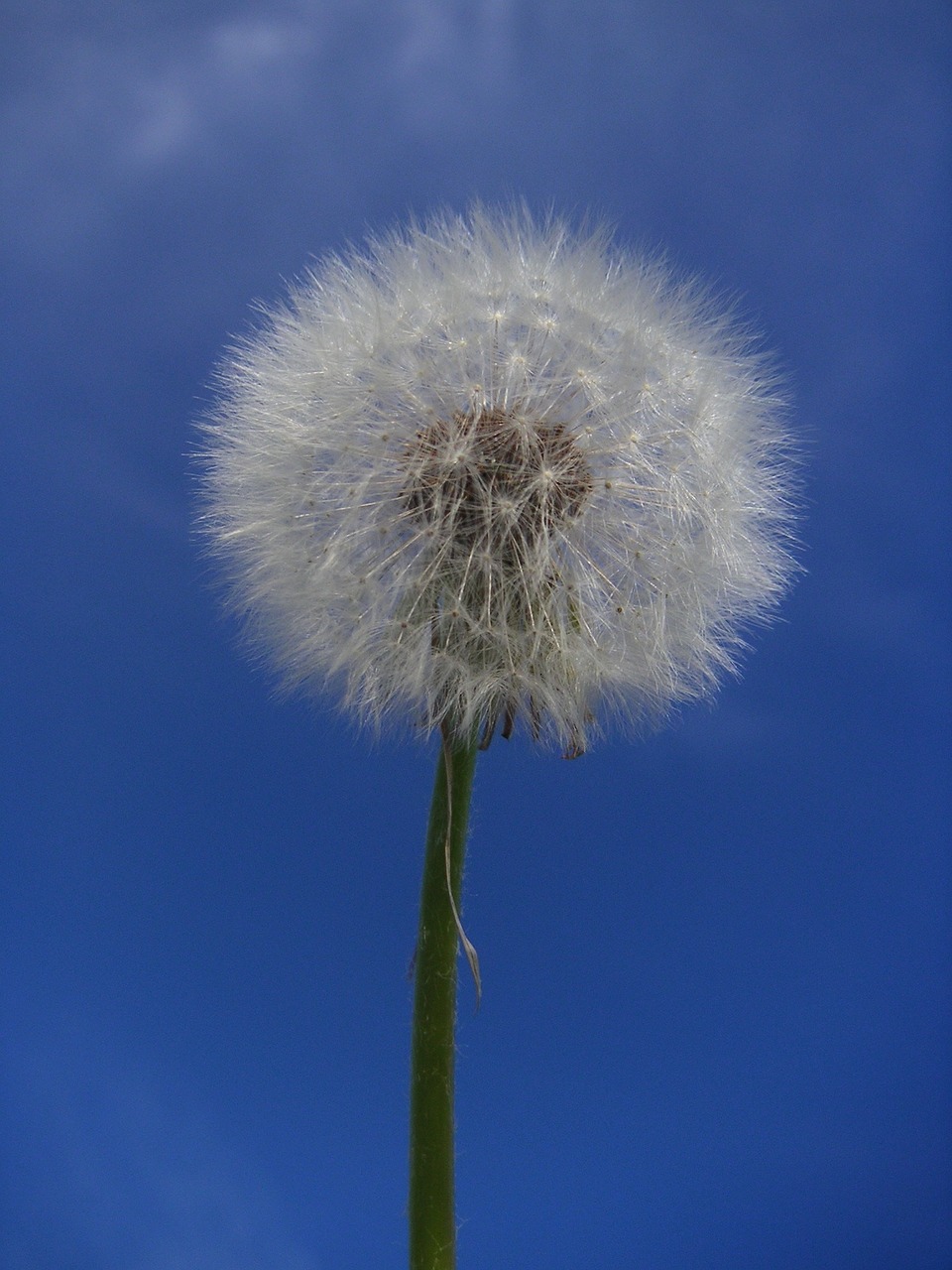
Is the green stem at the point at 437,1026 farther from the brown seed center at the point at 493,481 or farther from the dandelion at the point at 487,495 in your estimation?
the brown seed center at the point at 493,481

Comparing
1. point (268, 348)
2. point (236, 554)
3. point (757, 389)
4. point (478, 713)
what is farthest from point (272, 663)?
point (757, 389)

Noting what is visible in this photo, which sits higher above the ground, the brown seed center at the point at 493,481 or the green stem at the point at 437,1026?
the brown seed center at the point at 493,481

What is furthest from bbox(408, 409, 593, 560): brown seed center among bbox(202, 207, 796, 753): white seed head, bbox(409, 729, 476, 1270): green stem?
bbox(409, 729, 476, 1270): green stem

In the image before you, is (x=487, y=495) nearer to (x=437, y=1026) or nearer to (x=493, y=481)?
(x=493, y=481)

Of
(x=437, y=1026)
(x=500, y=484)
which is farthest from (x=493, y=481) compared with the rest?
(x=437, y=1026)

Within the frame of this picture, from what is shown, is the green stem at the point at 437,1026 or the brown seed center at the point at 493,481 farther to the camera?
the brown seed center at the point at 493,481

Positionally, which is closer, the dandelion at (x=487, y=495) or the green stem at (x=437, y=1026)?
the green stem at (x=437, y=1026)

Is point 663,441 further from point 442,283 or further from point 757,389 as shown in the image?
point 442,283

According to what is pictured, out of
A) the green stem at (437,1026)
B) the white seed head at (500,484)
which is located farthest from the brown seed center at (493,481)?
the green stem at (437,1026)

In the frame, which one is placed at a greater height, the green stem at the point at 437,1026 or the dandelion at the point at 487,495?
the dandelion at the point at 487,495
